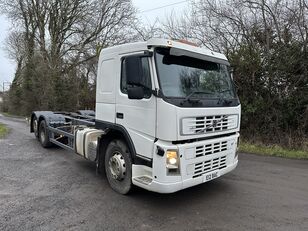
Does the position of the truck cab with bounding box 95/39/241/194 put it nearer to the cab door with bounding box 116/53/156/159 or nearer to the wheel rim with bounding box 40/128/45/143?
the cab door with bounding box 116/53/156/159

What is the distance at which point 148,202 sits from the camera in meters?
4.91

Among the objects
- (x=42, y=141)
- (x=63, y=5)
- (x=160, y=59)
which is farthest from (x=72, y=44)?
(x=160, y=59)

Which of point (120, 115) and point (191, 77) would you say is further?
point (120, 115)

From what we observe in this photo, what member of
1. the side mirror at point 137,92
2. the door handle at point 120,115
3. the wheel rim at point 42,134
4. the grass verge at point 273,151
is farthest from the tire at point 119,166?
the grass verge at point 273,151

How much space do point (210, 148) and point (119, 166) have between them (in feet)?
5.40

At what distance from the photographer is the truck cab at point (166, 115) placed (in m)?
4.29

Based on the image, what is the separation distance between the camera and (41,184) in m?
5.71

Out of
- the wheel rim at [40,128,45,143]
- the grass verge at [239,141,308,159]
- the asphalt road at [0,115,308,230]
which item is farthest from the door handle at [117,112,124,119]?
the grass verge at [239,141,308,159]

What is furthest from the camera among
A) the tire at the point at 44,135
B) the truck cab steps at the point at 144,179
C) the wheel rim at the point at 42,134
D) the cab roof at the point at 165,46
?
the wheel rim at the point at 42,134

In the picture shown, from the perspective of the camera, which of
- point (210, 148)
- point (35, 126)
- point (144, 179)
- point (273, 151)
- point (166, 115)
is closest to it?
point (166, 115)

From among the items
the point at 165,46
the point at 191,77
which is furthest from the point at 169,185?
the point at 165,46

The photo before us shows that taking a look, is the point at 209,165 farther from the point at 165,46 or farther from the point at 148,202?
the point at 165,46

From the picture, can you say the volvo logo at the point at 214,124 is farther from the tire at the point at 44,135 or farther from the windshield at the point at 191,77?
the tire at the point at 44,135

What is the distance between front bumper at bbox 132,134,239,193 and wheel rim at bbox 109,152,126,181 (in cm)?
47
